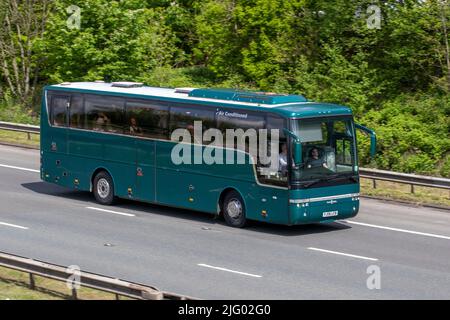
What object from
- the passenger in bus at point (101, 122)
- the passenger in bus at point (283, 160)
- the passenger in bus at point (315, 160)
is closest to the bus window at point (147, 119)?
the passenger in bus at point (101, 122)

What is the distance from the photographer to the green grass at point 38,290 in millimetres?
15117

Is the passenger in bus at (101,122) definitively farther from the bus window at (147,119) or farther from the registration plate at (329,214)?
the registration plate at (329,214)

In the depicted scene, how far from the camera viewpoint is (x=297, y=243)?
20328 millimetres

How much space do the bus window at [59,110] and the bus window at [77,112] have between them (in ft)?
0.78

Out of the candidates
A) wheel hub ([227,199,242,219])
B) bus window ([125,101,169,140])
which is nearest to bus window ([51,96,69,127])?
bus window ([125,101,169,140])

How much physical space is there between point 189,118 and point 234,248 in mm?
4234

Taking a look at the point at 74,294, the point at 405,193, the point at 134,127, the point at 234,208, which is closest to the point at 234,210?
the point at 234,208

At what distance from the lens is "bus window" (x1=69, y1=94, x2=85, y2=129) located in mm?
25422

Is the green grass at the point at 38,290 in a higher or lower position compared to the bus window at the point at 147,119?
lower

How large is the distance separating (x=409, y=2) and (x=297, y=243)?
59.9 feet
